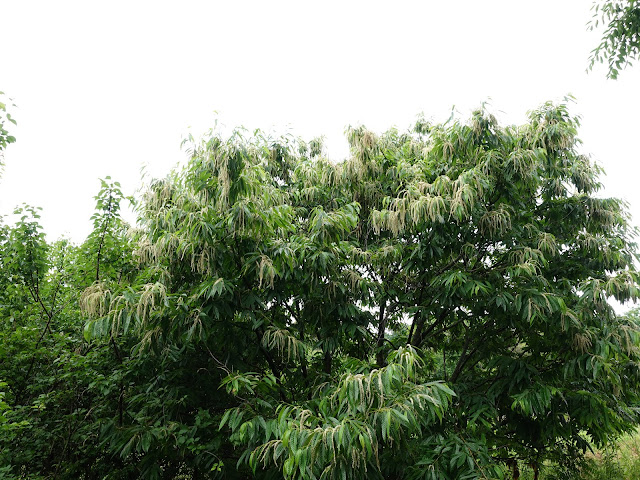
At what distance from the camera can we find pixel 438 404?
2.08 metres

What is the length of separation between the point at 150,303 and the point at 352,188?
216 centimetres

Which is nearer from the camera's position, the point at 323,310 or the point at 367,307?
the point at 323,310

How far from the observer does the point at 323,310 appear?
3207mm

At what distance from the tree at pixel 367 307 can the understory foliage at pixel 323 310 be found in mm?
19

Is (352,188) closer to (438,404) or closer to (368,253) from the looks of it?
(368,253)

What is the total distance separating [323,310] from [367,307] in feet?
1.84

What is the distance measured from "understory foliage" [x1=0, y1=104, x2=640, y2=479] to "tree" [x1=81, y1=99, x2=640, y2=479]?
0.02 metres

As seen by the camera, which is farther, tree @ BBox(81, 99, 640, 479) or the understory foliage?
the understory foliage

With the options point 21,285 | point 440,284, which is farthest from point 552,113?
point 21,285

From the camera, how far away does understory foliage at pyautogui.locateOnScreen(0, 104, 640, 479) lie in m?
2.68

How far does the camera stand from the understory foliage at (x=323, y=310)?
268 centimetres

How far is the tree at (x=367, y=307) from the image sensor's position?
2.56 metres

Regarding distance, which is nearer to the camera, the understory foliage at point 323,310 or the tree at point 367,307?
the tree at point 367,307

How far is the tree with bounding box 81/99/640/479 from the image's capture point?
2561 mm
